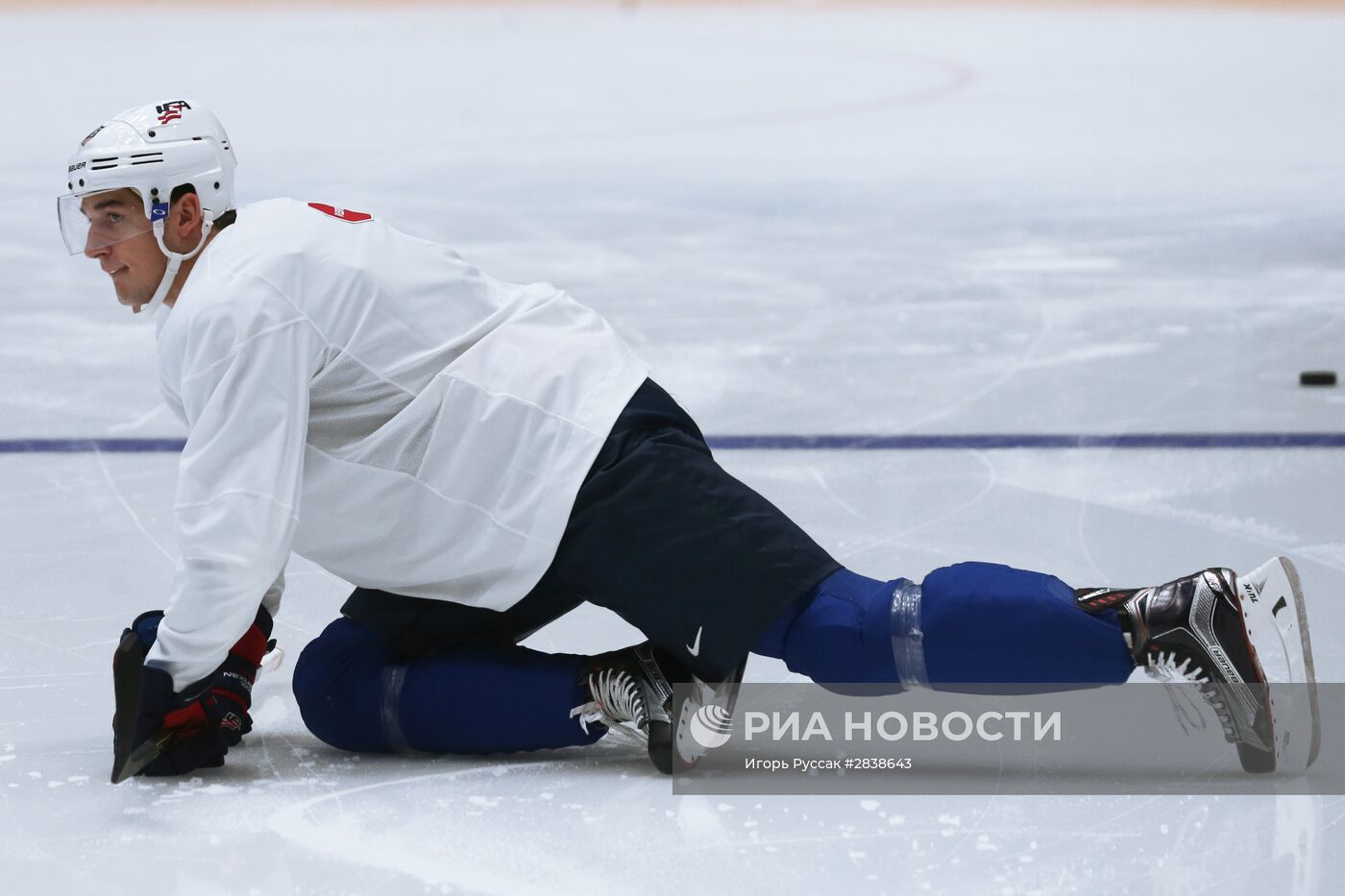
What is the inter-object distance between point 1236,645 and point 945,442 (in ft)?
5.62

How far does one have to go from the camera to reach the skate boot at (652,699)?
82.8 inches

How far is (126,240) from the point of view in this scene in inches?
82.4

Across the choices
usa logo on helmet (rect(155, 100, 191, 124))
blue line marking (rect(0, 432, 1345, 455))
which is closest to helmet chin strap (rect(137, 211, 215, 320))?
usa logo on helmet (rect(155, 100, 191, 124))

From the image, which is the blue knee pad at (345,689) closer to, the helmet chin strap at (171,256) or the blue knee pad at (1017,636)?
the helmet chin strap at (171,256)

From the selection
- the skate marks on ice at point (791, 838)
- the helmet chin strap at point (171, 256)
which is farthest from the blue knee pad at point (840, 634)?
the helmet chin strap at point (171, 256)

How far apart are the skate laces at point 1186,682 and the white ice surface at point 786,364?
0.11m

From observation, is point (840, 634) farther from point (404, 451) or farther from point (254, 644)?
point (254, 644)

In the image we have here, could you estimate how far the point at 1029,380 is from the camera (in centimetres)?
417

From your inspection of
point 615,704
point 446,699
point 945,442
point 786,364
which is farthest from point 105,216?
point 786,364

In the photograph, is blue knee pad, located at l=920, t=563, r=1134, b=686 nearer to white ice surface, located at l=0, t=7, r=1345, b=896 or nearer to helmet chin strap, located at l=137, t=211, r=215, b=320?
white ice surface, located at l=0, t=7, r=1345, b=896

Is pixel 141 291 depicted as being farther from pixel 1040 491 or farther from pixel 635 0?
pixel 635 0

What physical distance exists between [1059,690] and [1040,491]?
1326mm

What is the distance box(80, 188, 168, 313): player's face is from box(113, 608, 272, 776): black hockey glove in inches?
15.2

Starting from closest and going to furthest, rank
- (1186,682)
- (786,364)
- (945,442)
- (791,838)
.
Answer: (791,838)
(1186,682)
(945,442)
(786,364)
